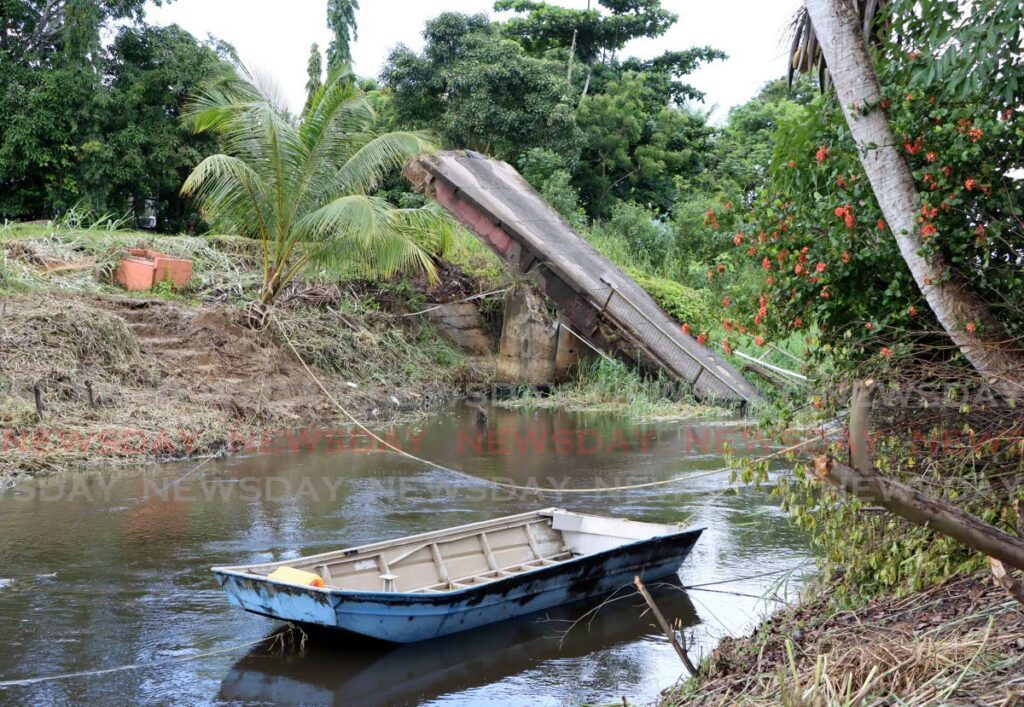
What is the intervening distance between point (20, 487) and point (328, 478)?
3.20 m

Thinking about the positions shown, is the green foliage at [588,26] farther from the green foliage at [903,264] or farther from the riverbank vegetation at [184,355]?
the green foliage at [903,264]

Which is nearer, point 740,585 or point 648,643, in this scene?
point 648,643

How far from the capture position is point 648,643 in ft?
23.9

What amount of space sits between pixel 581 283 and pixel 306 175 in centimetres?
460

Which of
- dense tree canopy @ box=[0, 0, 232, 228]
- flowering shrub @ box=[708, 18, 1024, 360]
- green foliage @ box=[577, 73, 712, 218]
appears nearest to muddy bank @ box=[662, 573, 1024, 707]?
flowering shrub @ box=[708, 18, 1024, 360]

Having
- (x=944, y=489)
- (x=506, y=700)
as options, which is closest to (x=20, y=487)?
(x=506, y=700)

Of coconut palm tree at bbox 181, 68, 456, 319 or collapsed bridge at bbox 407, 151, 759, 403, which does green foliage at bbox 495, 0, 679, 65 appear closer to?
collapsed bridge at bbox 407, 151, 759, 403

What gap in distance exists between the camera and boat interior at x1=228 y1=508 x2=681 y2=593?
7.43 meters

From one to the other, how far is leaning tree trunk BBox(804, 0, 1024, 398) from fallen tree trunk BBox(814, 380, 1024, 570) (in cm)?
147

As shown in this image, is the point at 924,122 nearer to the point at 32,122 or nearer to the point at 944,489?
the point at 944,489

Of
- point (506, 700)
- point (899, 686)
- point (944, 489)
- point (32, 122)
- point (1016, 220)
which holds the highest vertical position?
point (32, 122)

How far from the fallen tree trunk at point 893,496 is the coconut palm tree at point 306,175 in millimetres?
11328

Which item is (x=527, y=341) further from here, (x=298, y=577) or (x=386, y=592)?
(x=386, y=592)

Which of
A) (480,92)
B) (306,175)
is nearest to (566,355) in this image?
(306,175)
